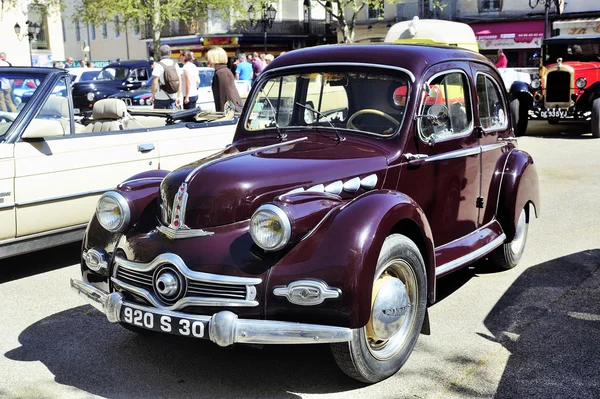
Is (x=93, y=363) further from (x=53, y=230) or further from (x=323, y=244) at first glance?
(x=53, y=230)

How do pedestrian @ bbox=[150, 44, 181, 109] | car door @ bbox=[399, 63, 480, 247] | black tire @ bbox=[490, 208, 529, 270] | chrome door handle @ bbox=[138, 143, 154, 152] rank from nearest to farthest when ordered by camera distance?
car door @ bbox=[399, 63, 480, 247]
black tire @ bbox=[490, 208, 529, 270]
chrome door handle @ bbox=[138, 143, 154, 152]
pedestrian @ bbox=[150, 44, 181, 109]

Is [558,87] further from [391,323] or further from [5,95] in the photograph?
[391,323]

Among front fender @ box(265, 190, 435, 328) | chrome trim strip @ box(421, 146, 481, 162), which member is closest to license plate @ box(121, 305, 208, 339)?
front fender @ box(265, 190, 435, 328)

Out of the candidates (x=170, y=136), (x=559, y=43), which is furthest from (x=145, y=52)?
(x=170, y=136)

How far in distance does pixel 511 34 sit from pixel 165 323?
33.4m

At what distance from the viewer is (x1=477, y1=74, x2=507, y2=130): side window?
554 centimetres

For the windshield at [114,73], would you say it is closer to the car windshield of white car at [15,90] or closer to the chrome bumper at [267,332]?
the car windshield of white car at [15,90]

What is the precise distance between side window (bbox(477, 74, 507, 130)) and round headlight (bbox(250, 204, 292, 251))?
7.82 feet

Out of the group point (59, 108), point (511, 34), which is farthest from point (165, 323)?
point (511, 34)

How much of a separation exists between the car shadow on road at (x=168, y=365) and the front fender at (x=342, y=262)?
543mm

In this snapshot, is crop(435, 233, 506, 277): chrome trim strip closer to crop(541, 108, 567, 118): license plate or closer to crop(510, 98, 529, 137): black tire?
crop(510, 98, 529, 137): black tire

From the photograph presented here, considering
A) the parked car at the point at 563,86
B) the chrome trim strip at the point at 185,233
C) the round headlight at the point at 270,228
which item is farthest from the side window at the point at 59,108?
the parked car at the point at 563,86

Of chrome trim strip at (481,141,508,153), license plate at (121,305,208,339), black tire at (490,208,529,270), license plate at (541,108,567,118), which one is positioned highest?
chrome trim strip at (481,141,508,153)

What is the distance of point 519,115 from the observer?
15234 millimetres
